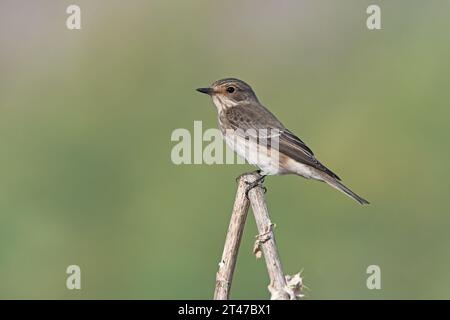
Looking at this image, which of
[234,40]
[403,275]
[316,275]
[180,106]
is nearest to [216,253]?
[316,275]

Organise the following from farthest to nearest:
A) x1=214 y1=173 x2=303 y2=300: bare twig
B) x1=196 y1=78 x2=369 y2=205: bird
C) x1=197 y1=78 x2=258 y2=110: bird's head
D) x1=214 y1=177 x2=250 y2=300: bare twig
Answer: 1. x1=197 y1=78 x2=258 y2=110: bird's head
2. x1=196 y1=78 x2=369 y2=205: bird
3. x1=214 y1=177 x2=250 y2=300: bare twig
4. x1=214 y1=173 x2=303 y2=300: bare twig

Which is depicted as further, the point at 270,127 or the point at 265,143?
the point at 270,127

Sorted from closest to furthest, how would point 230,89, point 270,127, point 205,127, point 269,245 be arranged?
point 269,245 → point 270,127 → point 230,89 → point 205,127

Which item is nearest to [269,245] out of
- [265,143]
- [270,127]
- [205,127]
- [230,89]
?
[265,143]

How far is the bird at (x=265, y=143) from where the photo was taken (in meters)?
9.29

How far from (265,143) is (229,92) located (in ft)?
3.17

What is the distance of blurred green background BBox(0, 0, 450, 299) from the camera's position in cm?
1094

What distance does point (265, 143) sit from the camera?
9.42 metres

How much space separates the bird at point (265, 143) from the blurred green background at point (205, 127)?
1582 mm

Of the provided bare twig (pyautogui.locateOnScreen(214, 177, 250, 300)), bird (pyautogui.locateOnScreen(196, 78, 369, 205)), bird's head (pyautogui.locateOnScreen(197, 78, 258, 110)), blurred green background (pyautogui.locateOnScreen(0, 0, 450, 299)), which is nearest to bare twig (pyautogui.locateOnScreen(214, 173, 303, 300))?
bare twig (pyautogui.locateOnScreen(214, 177, 250, 300))

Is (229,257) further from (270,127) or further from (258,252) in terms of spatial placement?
(270,127)

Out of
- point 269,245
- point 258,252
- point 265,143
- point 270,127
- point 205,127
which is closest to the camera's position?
point 269,245

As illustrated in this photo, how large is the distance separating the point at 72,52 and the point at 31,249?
4.25 metres

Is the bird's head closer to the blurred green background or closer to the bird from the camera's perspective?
the bird
